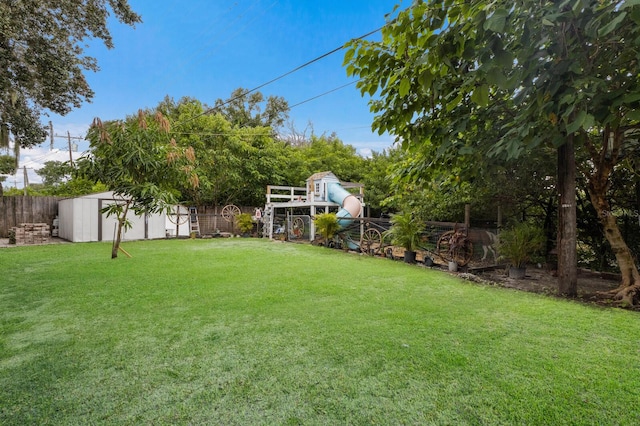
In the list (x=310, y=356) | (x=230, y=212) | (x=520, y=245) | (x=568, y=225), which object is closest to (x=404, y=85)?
(x=310, y=356)

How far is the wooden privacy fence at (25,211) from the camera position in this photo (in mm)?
11266

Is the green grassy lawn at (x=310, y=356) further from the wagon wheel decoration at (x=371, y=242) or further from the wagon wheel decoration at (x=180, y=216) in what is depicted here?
the wagon wheel decoration at (x=180, y=216)

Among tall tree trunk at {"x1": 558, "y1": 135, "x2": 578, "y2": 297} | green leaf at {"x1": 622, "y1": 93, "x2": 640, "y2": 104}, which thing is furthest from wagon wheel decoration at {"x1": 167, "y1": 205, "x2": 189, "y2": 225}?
green leaf at {"x1": 622, "y1": 93, "x2": 640, "y2": 104}

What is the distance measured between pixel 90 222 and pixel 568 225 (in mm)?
12703

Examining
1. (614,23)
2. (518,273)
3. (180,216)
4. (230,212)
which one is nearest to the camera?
(614,23)

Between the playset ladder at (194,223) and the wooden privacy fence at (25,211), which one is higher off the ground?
the wooden privacy fence at (25,211)

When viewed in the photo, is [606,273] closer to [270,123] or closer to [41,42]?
[41,42]

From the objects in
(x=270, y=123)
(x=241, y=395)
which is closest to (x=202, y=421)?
(x=241, y=395)

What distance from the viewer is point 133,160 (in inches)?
243

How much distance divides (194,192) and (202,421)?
14425 millimetres

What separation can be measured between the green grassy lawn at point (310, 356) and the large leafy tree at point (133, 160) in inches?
93.1

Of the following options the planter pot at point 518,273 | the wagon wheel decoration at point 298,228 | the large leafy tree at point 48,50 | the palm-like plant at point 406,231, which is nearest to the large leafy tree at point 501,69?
the planter pot at point 518,273

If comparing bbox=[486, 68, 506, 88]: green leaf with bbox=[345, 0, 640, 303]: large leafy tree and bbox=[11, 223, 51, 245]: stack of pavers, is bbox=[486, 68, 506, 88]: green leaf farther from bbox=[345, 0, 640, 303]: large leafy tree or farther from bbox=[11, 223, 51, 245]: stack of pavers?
bbox=[11, 223, 51, 245]: stack of pavers

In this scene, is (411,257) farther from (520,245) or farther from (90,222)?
(90,222)
